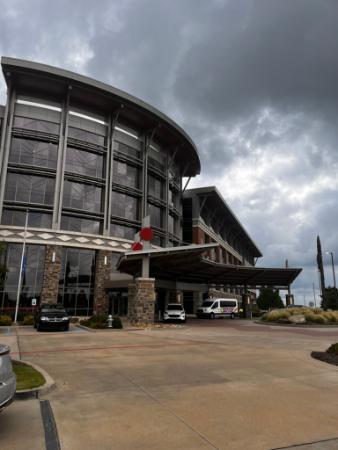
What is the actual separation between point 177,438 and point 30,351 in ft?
33.3

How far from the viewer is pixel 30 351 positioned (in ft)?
43.4

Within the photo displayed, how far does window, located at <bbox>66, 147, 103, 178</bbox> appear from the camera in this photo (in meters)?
40.4

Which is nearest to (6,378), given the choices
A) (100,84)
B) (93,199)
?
(93,199)

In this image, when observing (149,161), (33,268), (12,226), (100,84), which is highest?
(100,84)

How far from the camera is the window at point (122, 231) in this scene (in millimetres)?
42094

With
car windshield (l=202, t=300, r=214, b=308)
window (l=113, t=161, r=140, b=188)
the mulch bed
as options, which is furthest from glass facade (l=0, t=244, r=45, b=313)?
the mulch bed

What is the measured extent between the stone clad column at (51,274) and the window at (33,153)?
9.48 metres

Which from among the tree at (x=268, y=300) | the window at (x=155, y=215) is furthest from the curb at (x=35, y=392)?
the tree at (x=268, y=300)

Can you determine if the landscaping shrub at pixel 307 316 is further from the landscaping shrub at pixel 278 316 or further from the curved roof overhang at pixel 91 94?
the curved roof overhang at pixel 91 94

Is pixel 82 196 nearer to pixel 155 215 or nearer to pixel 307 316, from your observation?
pixel 155 215

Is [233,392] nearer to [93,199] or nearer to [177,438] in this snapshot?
[177,438]

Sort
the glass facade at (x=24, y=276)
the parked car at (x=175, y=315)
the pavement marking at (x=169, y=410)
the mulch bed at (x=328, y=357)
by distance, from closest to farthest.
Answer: the pavement marking at (x=169, y=410) < the mulch bed at (x=328, y=357) < the parked car at (x=175, y=315) < the glass facade at (x=24, y=276)

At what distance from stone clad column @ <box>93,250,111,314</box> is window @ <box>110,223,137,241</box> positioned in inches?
122

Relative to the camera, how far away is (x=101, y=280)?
128ft
